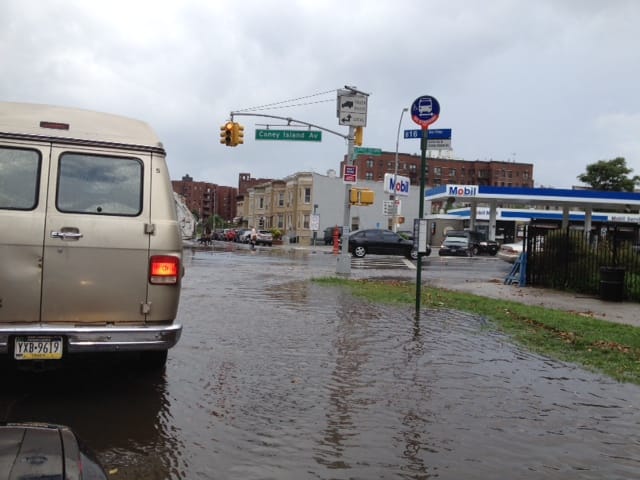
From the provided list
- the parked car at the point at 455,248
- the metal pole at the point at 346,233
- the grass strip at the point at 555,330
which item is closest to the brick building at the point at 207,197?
the parked car at the point at 455,248

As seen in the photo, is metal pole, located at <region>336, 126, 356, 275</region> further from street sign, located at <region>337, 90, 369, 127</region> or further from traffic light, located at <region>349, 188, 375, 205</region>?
street sign, located at <region>337, 90, 369, 127</region>

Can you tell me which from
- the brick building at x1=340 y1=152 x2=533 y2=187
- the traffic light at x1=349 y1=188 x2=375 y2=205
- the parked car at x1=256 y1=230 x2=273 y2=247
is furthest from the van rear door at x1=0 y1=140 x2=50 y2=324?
the brick building at x1=340 y1=152 x2=533 y2=187

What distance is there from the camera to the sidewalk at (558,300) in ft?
38.1

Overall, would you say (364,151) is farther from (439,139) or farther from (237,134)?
(439,139)

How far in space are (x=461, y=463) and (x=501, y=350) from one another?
158 inches

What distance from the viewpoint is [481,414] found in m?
5.31

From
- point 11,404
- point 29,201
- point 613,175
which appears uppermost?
point 613,175

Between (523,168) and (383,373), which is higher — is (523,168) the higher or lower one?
the higher one

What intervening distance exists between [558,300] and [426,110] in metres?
6.21

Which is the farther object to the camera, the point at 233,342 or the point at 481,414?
the point at 233,342

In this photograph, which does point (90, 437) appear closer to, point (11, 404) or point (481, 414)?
point (11, 404)

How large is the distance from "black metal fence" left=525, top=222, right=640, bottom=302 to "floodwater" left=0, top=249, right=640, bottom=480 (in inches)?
315

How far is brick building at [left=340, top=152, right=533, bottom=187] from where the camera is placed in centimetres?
11781

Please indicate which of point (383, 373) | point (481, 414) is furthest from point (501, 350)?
point (481, 414)
